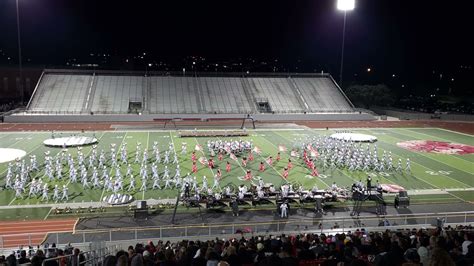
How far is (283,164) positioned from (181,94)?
2909 cm

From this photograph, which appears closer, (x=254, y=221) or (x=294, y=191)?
(x=254, y=221)

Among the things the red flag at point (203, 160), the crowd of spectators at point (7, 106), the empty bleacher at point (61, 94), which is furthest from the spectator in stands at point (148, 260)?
the crowd of spectators at point (7, 106)

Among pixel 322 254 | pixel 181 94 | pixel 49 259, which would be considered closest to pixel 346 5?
pixel 181 94

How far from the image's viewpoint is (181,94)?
50.8 m

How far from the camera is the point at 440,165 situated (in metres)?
24.5

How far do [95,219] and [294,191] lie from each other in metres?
7.95

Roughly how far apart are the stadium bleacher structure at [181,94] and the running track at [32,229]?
30951 millimetres

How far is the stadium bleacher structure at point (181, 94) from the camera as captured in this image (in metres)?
46.4

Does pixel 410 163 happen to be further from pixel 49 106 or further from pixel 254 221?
pixel 49 106

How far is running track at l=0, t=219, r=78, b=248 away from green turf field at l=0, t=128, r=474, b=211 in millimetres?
2360

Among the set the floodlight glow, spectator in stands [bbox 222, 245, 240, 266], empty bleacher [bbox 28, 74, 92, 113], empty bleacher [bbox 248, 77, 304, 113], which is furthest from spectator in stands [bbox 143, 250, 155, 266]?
the floodlight glow

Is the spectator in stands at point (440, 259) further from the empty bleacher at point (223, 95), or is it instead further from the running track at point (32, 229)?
the empty bleacher at point (223, 95)

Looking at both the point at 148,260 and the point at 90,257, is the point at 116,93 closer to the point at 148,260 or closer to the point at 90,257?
the point at 90,257

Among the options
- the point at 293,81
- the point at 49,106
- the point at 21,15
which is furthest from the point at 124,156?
Result: the point at 21,15
